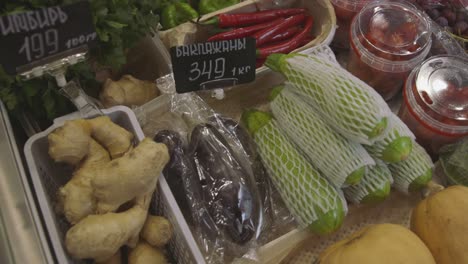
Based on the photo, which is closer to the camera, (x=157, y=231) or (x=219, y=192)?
(x=157, y=231)

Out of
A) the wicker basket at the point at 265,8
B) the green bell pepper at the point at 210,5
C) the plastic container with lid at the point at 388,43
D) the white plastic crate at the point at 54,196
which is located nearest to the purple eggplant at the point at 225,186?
the white plastic crate at the point at 54,196

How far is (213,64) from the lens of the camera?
3.74 ft

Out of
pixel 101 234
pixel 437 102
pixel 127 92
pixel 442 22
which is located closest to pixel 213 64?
pixel 127 92

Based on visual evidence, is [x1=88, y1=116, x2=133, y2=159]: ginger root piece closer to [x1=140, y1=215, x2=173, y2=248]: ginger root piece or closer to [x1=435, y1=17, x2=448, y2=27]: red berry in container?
[x1=140, y1=215, x2=173, y2=248]: ginger root piece

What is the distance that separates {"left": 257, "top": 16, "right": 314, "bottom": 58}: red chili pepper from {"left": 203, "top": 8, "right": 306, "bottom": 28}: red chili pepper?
7cm

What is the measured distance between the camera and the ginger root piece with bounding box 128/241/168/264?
911mm

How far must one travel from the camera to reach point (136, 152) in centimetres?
89

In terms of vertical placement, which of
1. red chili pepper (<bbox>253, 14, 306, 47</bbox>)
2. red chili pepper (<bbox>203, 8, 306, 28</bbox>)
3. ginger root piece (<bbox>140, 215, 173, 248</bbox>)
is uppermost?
red chili pepper (<bbox>203, 8, 306, 28</bbox>)

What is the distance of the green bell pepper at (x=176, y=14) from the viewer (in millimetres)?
1529

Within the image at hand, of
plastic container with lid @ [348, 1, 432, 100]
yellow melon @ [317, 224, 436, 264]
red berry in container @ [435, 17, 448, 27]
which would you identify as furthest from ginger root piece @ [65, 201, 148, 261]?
red berry in container @ [435, 17, 448, 27]

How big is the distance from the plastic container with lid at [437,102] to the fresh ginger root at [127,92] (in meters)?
0.75

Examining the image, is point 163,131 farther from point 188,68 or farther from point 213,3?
point 213,3

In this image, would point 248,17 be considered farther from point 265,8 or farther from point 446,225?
point 446,225

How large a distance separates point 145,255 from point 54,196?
261 mm
